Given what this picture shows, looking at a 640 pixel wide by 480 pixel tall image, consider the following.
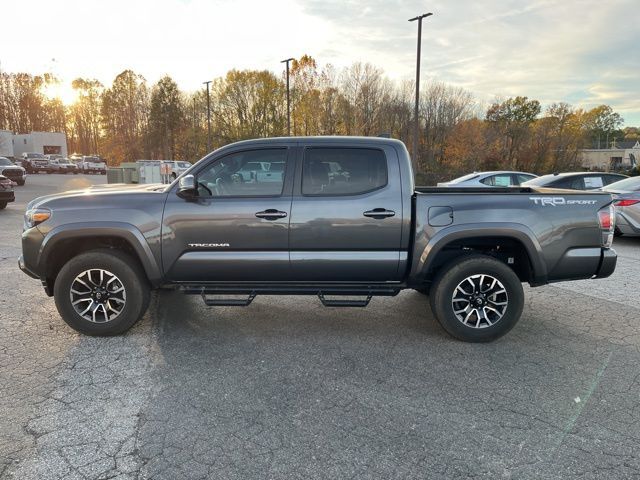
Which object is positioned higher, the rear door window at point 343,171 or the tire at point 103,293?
the rear door window at point 343,171

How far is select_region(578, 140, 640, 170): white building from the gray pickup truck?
48.5 metres

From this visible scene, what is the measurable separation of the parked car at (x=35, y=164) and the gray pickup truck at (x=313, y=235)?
166 feet

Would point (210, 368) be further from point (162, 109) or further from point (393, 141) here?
point (162, 109)

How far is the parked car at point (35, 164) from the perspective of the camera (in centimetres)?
4534

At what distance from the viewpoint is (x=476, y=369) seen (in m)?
3.58

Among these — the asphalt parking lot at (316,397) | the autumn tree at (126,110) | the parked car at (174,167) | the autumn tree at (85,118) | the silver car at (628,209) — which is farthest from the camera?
the autumn tree at (85,118)

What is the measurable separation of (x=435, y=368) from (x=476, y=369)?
35cm

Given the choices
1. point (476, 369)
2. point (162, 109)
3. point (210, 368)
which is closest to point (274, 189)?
point (210, 368)

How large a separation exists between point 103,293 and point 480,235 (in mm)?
3690

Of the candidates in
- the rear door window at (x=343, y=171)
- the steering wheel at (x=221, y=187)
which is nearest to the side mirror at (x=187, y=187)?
the steering wheel at (x=221, y=187)

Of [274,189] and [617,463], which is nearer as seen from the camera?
[617,463]

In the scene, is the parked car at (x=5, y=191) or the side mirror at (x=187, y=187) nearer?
the side mirror at (x=187, y=187)

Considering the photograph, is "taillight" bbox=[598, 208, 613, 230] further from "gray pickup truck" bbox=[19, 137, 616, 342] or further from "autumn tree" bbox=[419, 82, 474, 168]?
"autumn tree" bbox=[419, 82, 474, 168]

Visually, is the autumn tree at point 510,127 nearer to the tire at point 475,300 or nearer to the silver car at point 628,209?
the silver car at point 628,209
